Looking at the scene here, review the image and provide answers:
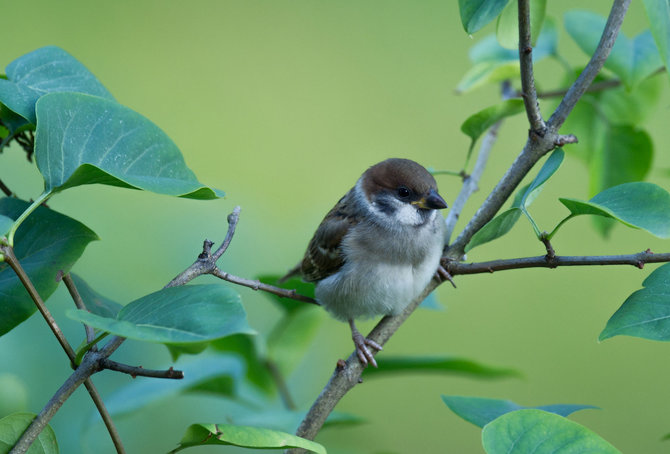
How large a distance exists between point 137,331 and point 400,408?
7.65ft

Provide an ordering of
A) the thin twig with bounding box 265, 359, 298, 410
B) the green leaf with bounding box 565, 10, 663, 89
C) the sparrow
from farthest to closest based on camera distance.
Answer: the sparrow < the thin twig with bounding box 265, 359, 298, 410 < the green leaf with bounding box 565, 10, 663, 89

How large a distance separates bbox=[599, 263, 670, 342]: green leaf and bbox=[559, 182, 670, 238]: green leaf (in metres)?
0.05

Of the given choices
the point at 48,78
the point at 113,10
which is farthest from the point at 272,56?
the point at 48,78

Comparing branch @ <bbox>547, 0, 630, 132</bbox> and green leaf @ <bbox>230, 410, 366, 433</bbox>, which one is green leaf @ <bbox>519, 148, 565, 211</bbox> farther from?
green leaf @ <bbox>230, 410, 366, 433</bbox>

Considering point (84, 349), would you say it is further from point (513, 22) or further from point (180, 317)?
point (513, 22)

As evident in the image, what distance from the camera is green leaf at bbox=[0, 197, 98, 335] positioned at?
2.50ft

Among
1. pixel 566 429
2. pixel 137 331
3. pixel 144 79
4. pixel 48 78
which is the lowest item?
pixel 144 79

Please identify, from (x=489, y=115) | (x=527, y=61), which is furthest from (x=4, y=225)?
(x=489, y=115)

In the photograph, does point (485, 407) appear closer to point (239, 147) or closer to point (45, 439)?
point (45, 439)

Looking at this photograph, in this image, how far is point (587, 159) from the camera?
1384mm

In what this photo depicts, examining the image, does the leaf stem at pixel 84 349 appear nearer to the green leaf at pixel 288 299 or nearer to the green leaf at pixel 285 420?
the green leaf at pixel 285 420

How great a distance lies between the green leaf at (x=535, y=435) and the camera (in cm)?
67

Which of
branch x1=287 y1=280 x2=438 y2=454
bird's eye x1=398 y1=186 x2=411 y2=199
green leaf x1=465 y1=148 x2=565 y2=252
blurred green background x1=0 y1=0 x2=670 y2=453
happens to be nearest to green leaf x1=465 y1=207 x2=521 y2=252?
green leaf x1=465 y1=148 x2=565 y2=252

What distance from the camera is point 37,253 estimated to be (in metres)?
0.79
